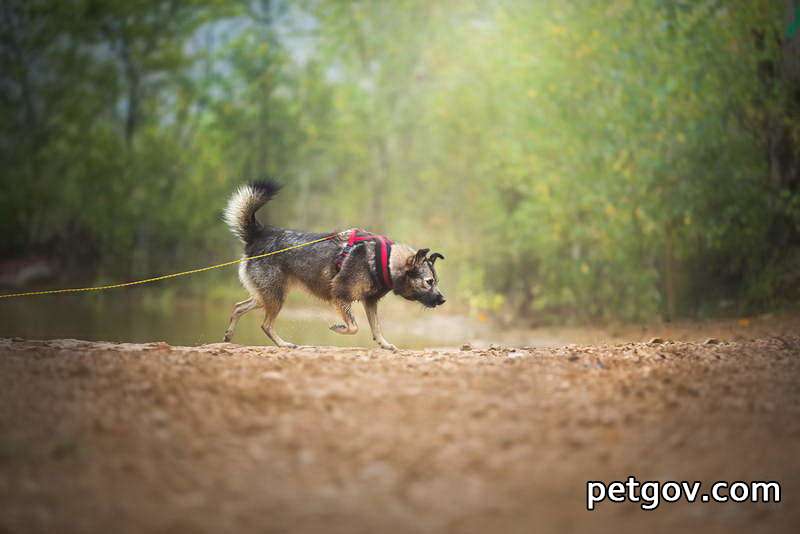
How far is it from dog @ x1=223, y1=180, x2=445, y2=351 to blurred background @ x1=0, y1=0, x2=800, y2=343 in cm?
425

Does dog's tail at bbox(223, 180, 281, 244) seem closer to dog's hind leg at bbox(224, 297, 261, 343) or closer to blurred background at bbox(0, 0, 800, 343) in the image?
dog's hind leg at bbox(224, 297, 261, 343)

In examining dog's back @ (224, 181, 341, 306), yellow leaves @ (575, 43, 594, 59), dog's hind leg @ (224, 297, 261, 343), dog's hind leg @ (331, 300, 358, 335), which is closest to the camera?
dog's hind leg @ (331, 300, 358, 335)

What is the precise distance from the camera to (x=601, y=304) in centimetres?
1578

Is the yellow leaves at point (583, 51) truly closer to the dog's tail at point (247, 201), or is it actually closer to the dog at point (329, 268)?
the dog at point (329, 268)

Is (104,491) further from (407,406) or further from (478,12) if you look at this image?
(478,12)

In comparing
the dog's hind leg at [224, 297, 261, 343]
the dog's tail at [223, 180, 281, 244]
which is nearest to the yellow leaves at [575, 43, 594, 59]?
the dog's tail at [223, 180, 281, 244]

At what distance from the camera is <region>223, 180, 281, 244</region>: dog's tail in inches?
337

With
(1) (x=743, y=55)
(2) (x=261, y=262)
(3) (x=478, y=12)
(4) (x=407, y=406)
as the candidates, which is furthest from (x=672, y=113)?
(3) (x=478, y=12)

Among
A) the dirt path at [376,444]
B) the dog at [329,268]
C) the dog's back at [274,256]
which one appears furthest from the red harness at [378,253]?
the dirt path at [376,444]

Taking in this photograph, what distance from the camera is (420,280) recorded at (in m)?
8.34

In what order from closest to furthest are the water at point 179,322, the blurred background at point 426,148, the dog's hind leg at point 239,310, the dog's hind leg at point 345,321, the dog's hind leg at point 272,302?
the dog's hind leg at point 345,321 → the dog's hind leg at point 272,302 → the dog's hind leg at point 239,310 → the water at point 179,322 → the blurred background at point 426,148

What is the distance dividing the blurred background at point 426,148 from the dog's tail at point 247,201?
4.36m

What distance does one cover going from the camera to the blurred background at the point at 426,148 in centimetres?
1302

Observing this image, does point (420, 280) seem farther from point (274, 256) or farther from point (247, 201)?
point (247, 201)
